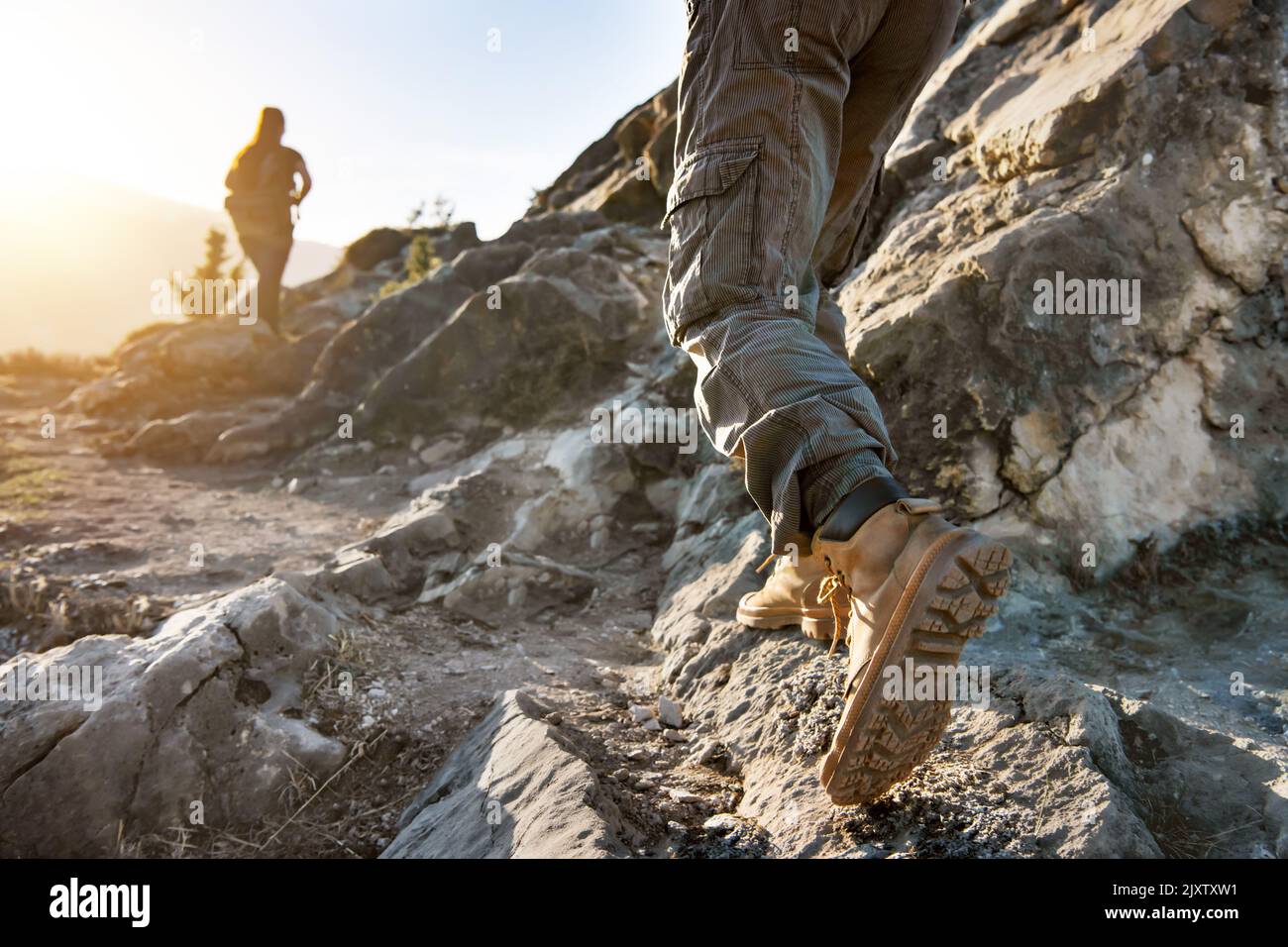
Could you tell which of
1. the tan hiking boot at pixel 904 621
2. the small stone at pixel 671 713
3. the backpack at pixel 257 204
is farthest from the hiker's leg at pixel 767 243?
the backpack at pixel 257 204

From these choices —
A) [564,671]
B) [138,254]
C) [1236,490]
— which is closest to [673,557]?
[564,671]

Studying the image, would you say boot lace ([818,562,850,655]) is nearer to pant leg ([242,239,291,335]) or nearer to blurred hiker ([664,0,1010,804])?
blurred hiker ([664,0,1010,804])

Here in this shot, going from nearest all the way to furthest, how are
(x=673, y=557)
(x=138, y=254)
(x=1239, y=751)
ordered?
1. (x=1239, y=751)
2. (x=673, y=557)
3. (x=138, y=254)

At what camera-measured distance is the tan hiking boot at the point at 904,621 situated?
54.9 inches

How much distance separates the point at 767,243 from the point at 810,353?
0.85ft

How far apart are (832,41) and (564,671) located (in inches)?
81.2

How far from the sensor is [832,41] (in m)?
1.71

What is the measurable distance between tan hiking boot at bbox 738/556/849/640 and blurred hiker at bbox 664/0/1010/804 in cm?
40

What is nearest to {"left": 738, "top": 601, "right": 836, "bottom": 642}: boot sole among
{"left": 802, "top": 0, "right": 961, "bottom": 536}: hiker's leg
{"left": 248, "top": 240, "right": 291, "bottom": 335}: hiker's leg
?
{"left": 802, "top": 0, "right": 961, "bottom": 536}: hiker's leg

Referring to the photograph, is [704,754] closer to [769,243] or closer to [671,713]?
[671,713]

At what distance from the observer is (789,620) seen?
2.35 m

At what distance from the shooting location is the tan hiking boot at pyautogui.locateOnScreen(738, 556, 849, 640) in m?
2.19
